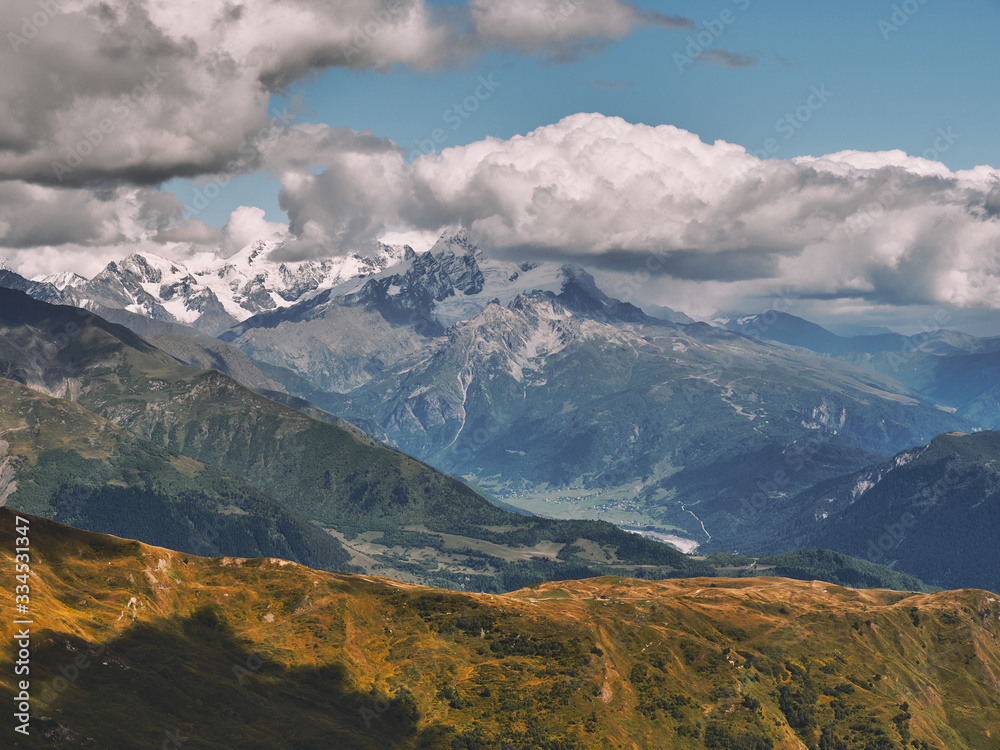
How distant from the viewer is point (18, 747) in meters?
198
